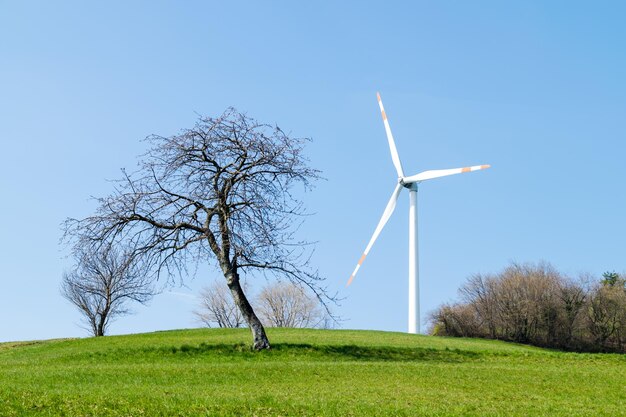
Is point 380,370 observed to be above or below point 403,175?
below

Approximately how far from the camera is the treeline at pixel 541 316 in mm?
65500

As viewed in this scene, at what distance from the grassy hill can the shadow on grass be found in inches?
1.8

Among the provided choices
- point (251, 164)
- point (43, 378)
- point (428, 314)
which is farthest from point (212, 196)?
point (428, 314)

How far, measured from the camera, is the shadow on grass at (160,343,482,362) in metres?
29.0

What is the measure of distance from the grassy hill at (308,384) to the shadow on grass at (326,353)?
5 cm

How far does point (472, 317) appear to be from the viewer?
66250mm

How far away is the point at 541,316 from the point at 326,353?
137 ft

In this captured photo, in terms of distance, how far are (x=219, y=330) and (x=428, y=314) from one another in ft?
93.4

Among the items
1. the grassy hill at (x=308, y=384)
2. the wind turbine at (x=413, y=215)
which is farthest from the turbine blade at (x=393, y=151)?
the grassy hill at (x=308, y=384)

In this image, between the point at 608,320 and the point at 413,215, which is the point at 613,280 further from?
the point at 413,215

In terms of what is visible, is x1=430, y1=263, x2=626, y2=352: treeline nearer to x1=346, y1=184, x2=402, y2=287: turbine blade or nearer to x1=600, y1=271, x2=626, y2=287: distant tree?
x1=600, y1=271, x2=626, y2=287: distant tree

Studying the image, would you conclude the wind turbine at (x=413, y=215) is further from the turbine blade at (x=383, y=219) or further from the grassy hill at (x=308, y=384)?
the grassy hill at (x=308, y=384)

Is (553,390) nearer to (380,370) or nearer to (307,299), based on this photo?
(380,370)

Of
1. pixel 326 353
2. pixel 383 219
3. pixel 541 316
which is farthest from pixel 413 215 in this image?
pixel 541 316
